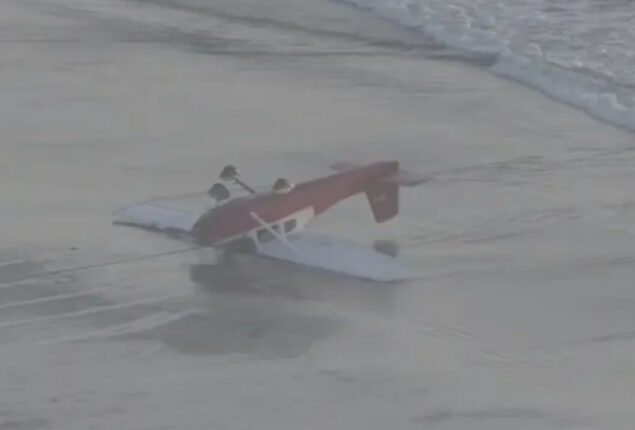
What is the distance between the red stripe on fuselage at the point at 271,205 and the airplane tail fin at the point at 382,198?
0.20ft

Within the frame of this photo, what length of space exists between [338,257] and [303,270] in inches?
6.8

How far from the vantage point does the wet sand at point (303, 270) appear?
8.19 m

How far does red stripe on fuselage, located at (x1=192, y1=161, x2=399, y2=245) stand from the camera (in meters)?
9.64

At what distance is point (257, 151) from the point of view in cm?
1202

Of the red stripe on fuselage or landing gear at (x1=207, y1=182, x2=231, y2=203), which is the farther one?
landing gear at (x1=207, y1=182, x2=231, y2=203)

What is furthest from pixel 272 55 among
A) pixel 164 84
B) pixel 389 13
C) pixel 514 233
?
pixel 514 233

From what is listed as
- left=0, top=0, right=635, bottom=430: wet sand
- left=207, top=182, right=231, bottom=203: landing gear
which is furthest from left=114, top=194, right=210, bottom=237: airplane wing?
left=207, top=182, right=231, bottom=203: landing gear

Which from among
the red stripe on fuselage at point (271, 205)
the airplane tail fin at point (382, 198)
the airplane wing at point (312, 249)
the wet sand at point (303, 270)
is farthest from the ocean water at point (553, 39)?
the airplane wing at point (312, 249)

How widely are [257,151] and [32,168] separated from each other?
4.36ft

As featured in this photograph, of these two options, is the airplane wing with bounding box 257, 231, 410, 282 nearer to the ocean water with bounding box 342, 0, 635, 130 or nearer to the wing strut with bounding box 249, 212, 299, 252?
the wing strut with bounding box 249, 212, 299, 252

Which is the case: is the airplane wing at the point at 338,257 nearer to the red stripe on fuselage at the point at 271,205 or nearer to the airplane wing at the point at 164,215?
the red stripe on fuselage at the point at 271,205

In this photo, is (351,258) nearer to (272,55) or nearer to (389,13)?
(272,55)

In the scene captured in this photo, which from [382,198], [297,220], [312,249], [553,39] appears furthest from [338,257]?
[553,39]

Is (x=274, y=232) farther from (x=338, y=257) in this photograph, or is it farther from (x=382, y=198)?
(x=382, y=198)
